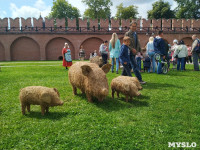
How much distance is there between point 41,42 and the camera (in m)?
27.4

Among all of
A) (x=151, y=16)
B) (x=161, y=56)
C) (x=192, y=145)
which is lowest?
(x=192, y=145)

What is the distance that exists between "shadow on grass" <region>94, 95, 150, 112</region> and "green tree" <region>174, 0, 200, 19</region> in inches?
1683

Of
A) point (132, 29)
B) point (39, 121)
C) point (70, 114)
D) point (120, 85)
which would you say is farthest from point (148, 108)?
point (132, 29)

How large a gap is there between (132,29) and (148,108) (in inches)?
150

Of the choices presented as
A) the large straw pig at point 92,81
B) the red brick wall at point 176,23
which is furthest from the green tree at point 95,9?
the large straw pig at point 92,81

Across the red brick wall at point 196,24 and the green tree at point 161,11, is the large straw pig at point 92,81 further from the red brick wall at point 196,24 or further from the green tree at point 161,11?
the green tree at point 161,11

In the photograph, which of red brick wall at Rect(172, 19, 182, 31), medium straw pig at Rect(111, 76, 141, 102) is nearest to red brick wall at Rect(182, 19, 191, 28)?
red brick wall at Rect(172, 19, 182, 31)

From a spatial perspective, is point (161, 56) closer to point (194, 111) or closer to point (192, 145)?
point (194, 111)

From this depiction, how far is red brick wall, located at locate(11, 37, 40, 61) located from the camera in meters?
27.3

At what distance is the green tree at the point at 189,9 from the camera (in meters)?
38.6

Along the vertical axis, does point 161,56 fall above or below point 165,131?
above

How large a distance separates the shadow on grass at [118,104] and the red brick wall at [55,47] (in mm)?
24881

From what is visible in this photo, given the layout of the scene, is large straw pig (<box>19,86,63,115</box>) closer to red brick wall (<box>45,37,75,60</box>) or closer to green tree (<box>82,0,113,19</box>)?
red brick wall (<box>45,37,75,60</box>)

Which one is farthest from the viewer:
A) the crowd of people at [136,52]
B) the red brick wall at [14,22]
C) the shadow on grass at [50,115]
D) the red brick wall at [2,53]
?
the red brick wall at [2,53]
